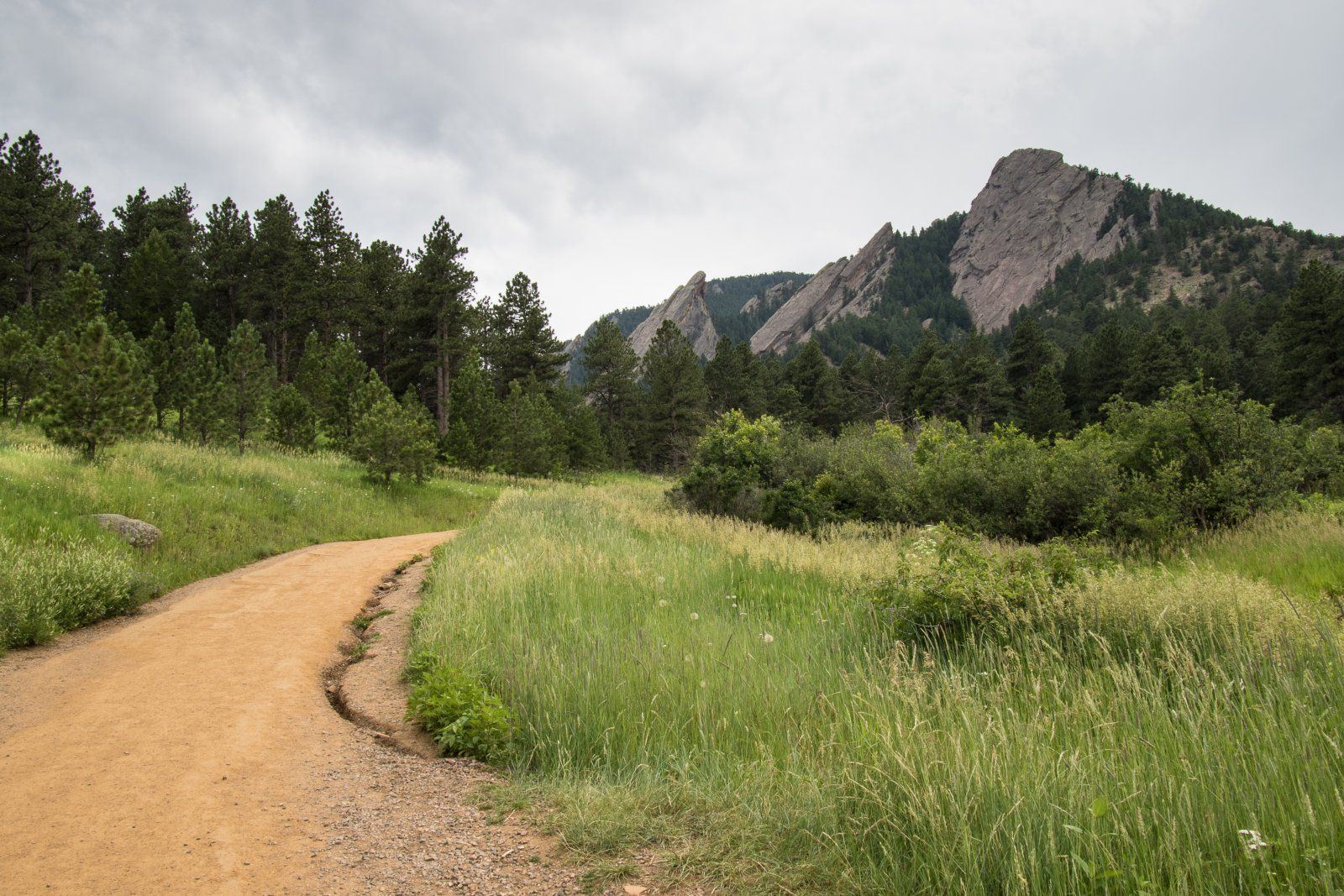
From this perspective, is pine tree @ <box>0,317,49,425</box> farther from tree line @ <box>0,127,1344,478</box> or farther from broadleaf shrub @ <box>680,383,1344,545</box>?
broadleaf shrub @ <box>680,383,1344,545</box>

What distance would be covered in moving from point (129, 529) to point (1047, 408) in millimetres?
58308

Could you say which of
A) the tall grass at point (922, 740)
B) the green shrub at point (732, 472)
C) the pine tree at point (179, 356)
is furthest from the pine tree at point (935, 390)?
the tall grass at point (922, 740)

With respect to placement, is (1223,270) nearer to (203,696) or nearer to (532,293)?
(532,293)

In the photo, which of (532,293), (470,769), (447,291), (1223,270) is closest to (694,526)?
(470,769)

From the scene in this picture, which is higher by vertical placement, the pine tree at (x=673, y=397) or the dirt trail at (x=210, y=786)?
the pine tree at (x=673, y=397)

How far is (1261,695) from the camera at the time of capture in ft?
12.8

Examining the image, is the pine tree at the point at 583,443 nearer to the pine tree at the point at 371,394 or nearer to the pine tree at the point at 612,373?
the pine tree at the point at 612,373

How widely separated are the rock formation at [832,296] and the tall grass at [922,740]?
6028 inches

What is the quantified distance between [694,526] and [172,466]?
41.9 ft

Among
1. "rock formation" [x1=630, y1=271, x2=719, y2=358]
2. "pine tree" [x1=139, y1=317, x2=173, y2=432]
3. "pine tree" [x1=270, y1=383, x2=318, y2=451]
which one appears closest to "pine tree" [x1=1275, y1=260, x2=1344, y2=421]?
"pine tree" [x1=270, y1=383, x2=318, y2=451]

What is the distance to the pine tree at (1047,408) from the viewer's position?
5222 cm

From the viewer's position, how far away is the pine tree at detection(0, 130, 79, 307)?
3612cm

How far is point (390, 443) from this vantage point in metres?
21.9

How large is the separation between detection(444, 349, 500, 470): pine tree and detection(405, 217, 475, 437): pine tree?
798cm
